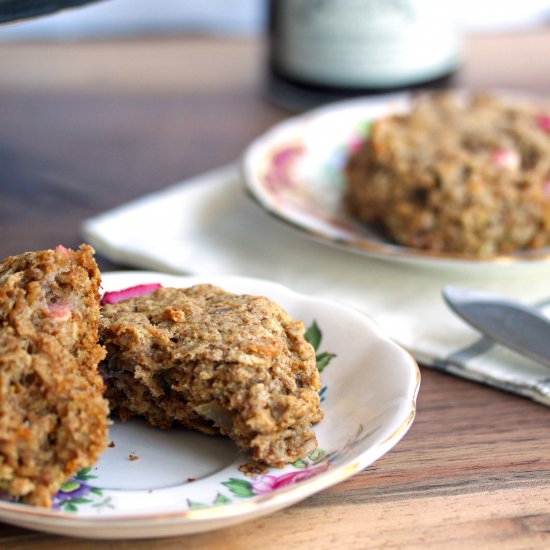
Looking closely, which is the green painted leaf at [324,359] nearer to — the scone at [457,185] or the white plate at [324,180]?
the white plate at [324,180]

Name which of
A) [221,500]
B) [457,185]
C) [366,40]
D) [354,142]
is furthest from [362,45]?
[221,500]

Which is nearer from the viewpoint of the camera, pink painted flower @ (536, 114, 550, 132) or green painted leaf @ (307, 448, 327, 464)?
green painted leaf @ (307, 448, 327, 464)

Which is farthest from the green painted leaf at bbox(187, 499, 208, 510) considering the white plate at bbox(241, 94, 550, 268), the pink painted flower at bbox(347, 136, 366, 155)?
the pink painted flower at bbox(347, 136, 366, 155)

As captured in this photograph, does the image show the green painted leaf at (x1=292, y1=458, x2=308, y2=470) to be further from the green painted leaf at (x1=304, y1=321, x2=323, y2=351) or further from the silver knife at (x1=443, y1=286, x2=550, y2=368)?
the silver knife at (x1=443, y1=286, x2=550, y2=368)

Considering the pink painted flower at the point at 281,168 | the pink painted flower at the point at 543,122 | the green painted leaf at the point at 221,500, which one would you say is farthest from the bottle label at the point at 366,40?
the green painted leaf at the point at 221,500

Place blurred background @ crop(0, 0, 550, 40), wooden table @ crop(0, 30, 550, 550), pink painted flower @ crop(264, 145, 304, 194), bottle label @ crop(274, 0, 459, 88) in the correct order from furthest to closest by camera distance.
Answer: blurred background @ crop(0, 0, 550, 40) → bottle label @ crop(274, 0, 459, 88) → pink painted flower @ crop(264, 145, 304, 194) → wooden table @ crop(0, 30, 550, 550)

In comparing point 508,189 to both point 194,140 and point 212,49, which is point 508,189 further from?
point 212,49
